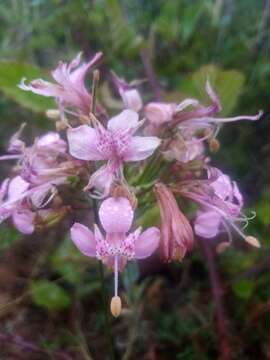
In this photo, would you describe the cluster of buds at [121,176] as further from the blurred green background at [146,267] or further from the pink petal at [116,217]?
the blurred green background at [146,267]

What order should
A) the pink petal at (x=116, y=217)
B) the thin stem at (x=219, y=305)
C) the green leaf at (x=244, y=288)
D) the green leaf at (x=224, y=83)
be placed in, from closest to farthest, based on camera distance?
the pink petal at (x=116, y=217), the thin stem at (x=219, y=305), the green leaf at (x=244, y=288), the green leaf at (x=224, y=83)

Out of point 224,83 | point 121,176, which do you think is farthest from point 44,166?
point 224,83

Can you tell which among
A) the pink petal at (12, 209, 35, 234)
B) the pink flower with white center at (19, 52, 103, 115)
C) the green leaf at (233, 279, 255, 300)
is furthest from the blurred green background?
the pink flower with white center at (19, 52, 103, 115)

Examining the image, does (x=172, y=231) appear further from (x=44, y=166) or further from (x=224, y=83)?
(x=224, y=83)

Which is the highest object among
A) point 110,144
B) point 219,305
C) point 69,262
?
point 110,144

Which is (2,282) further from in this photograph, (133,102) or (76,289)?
(133,102)

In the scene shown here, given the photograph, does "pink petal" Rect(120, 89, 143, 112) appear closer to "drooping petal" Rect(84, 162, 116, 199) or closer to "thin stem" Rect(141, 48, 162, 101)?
"drooping petal" Rect(84, 162, 116, 199)

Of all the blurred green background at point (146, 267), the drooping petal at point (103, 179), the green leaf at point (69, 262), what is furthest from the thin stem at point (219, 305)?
the drooping petal at point (103, 179)
